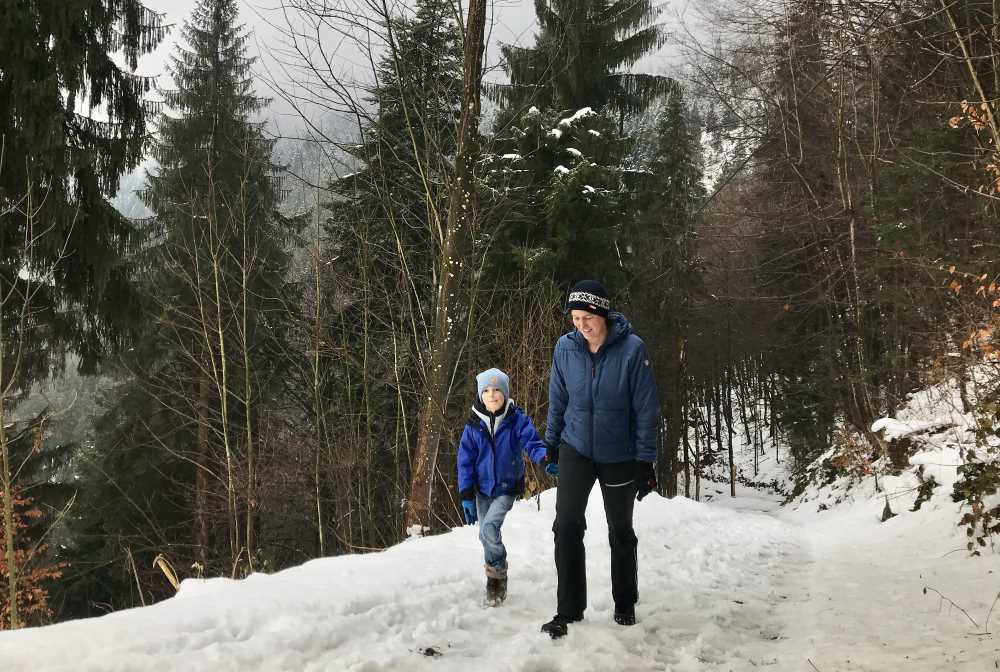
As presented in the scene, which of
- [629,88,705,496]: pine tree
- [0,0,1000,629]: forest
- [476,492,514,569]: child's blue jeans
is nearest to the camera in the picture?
[476,492,514,569]: child's blue jeans

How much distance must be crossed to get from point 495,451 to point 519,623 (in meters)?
1.14

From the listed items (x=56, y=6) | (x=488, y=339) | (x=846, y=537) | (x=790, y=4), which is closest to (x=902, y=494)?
(x=846, y=537)

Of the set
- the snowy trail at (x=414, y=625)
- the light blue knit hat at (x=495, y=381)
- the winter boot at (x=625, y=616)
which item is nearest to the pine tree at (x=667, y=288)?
the snowy trail at (x=414, y=625)

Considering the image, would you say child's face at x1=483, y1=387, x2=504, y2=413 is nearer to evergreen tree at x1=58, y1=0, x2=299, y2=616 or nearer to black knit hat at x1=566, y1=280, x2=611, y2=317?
black knit hat at x1=566, y1=280, x2=611, y2=317

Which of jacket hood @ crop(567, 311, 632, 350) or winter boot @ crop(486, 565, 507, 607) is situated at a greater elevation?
jacket hood @ crop(567, 311, 632, 350)

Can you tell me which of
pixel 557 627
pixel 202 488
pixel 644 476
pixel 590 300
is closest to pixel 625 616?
pixel 557 627

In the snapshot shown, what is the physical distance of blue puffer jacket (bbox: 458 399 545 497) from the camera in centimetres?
455

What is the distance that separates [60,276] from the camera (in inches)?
400

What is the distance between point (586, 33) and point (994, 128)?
53.4 ft

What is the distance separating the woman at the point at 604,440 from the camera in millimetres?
3877

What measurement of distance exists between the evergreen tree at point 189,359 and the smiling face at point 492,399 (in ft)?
41.1

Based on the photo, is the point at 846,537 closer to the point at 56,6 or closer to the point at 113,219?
the point at 113,219

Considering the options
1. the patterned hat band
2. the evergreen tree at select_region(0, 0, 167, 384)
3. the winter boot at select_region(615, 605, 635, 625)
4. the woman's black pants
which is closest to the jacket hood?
the patterned hat band

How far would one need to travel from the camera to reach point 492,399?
459cm
